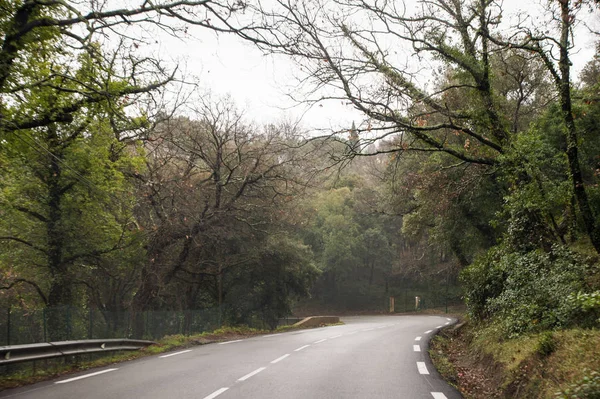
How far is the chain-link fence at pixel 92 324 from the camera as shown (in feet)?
40.5

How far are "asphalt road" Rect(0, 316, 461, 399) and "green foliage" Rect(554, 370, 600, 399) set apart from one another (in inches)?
84.1

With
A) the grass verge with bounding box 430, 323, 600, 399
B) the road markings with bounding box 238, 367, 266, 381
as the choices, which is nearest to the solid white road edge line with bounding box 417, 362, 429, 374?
the grass verge with bounding box 430, 323, 600, 399

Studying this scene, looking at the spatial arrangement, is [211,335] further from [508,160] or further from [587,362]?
[587,362]

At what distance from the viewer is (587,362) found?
5.02 m

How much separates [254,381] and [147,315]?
39.4 ft

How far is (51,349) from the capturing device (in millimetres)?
8617

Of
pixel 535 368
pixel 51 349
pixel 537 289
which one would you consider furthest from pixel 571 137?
pixel 51 349

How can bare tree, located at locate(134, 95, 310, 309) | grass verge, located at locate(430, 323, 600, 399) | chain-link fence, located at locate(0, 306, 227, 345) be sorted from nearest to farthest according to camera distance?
1. grass verge, located at locate(430, 323, 600, 399)
2. chain-link fence, located at locate(0, 306, 227, 345)
3. bare tree, located at locate(134, 95, 310, 309)

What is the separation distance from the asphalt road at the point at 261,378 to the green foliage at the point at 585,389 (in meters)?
2.14

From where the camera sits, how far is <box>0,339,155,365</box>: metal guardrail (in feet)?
24.2

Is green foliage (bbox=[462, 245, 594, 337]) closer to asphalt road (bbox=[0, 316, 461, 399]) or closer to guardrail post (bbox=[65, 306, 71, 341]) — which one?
asphalt road (bbox=[0, 316, 461, 399])

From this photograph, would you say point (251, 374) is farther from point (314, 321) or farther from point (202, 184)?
point (314, 321)

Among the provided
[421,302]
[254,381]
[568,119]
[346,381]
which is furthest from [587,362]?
[421,302]

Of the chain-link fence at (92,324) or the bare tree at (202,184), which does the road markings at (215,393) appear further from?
the bare tree at (202,184)
